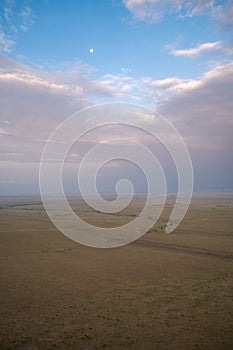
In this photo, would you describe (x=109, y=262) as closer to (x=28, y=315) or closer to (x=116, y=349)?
(x=28, y=315)

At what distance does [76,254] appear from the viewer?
3422cm

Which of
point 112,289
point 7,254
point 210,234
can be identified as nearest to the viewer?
point 112,289

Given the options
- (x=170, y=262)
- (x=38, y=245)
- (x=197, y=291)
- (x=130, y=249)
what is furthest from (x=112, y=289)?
(x=38, y=245)

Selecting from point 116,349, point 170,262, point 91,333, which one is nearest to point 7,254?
point 170,262

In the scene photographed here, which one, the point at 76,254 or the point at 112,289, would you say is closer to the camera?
the point at 112,289

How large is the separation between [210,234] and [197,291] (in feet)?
95.6

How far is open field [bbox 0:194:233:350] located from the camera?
14750mm

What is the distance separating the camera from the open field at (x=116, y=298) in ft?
48.4

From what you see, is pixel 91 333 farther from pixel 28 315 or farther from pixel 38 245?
pixel 38 245

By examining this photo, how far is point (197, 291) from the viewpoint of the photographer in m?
21.6

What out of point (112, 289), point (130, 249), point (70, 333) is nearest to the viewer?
point (70, 333)

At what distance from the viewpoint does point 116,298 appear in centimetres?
2020

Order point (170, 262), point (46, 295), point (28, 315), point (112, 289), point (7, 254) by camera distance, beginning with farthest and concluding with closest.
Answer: point (7, 254) → point (170, 262) → point (112, 289) → point (46, 295) → point (28, 315)

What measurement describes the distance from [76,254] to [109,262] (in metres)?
5.62
